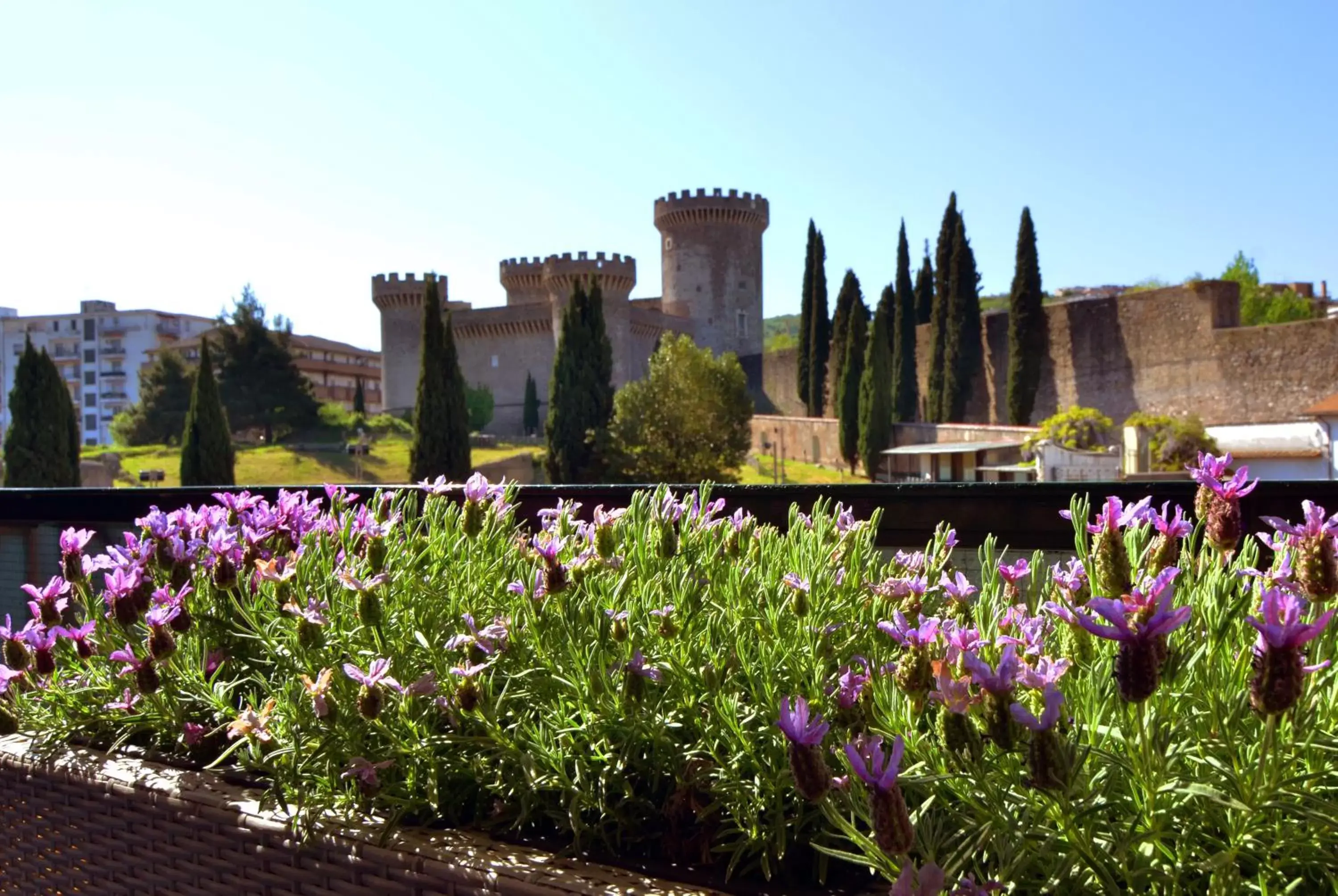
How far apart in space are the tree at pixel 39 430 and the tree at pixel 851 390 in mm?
18938

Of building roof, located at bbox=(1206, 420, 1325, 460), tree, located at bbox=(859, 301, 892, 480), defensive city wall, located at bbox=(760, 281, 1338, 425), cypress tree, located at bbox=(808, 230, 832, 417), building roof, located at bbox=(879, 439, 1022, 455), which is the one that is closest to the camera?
building roof, located at bbox=(1206, 420, 1325, 460)

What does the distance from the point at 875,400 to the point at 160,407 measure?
26.7 m

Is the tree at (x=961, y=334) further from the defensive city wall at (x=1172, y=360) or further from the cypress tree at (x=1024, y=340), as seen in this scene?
the cypress tree at (x=1024, y=340)

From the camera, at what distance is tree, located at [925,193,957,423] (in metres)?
31.0

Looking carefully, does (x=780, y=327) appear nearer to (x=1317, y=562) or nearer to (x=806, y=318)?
(x=806, y=318)

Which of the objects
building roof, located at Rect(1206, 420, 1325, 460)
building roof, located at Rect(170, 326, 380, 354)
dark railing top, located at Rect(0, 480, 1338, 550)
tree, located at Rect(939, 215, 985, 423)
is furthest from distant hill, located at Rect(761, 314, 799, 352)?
dark railing top, located at Rect(0, 480, 1338, 550)

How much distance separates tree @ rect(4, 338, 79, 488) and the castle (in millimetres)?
14824

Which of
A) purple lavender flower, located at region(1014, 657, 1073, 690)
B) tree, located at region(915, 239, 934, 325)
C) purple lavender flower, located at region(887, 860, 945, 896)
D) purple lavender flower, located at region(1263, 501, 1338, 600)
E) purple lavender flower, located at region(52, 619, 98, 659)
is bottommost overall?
purple lavender flower, located at region(887, 860, 945, 896)

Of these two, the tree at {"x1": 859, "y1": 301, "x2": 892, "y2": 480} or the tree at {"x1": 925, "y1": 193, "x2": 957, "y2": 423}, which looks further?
the tree at {"x1": 925, "y1": 193, "x2": 957, "y2": 423}

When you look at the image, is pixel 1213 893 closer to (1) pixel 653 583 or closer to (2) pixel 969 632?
(2) pixel 969 632

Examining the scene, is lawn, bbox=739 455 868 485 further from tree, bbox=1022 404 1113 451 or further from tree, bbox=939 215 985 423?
tree, bbox=1022 404 1113 451

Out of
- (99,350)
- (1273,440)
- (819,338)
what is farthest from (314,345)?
(1273,440)

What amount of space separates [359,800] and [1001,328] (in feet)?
101

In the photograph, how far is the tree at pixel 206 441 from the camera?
26.1 meters
